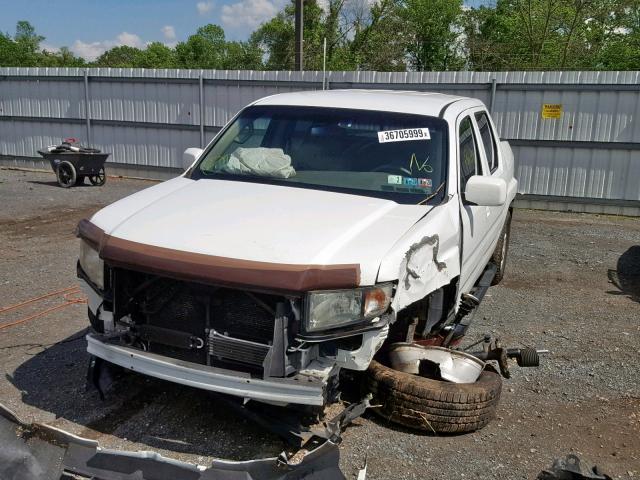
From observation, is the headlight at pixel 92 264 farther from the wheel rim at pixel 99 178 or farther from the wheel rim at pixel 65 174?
the wheel rim at pixel 99 178

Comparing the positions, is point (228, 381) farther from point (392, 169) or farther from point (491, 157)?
point (491, 157)

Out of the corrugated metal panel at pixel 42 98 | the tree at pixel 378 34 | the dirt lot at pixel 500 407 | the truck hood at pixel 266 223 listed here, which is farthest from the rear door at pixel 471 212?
the tree at pixel 378 34

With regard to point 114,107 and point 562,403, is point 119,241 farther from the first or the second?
point 114,107

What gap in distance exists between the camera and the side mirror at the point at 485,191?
403 centimetres

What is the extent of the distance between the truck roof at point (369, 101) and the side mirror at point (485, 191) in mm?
719

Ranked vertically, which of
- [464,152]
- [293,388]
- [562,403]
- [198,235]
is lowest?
[562,403]

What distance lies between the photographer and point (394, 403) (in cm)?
A: 358

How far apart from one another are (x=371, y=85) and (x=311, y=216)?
32.3 ft

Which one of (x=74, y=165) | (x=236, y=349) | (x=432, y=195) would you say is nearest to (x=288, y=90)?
(x=74, y=165)

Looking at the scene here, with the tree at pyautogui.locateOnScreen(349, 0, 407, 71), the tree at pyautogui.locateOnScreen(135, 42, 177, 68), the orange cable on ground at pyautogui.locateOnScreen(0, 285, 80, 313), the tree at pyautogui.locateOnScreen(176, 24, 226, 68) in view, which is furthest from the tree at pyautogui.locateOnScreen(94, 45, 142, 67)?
the orange cable on ground at pyautogui.locateOnScreen(0, 285, 80, 313)

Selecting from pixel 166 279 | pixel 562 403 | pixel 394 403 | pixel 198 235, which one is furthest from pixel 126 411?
pixel 562 403

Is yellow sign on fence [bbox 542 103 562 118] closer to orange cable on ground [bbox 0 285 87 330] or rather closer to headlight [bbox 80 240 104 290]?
orange cable on ground [bbox 0 285 87 330]

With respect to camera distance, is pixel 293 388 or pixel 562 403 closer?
pixel 293 388

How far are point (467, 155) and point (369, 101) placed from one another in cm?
85
